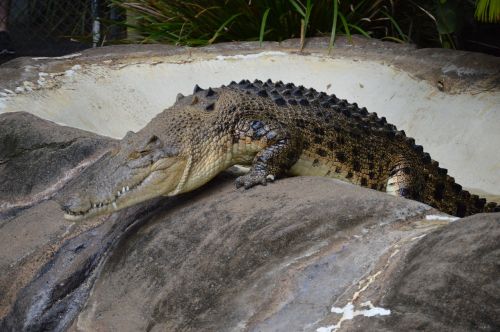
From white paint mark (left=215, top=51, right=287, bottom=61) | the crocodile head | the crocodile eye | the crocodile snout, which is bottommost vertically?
the crocodile snout

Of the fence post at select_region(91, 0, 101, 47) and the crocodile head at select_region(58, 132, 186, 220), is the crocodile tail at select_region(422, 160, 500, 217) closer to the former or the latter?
the crocodile head at select_region(58, 132, 186, 220)

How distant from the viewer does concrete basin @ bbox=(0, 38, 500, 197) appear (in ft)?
14.1

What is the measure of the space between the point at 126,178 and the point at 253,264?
0.77m

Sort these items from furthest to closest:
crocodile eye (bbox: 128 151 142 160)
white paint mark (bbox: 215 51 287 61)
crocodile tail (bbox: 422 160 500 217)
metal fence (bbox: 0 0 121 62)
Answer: metal fence (bbox: 0 0 121 62)
white paint mark (bbox: 215 51 287 61)
crocodile tail (bbox: 422 160 500 217)
crocodile eye (bbox: 128 151 142 160)

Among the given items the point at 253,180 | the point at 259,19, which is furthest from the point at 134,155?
the point at 259,19

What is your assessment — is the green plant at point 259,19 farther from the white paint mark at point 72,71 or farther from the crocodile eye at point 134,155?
the crocodile eye at point 134,155

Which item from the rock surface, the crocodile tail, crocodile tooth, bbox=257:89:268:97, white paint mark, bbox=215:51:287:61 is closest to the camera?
the rock surface

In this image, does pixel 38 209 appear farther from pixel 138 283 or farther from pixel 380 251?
pixel 380 251

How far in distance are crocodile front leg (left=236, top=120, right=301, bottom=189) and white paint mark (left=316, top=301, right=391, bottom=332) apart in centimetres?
107

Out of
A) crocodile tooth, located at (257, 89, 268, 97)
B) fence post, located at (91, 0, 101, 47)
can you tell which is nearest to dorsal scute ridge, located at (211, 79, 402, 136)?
crocodile tooth, located at (257, 89, 268, 97)

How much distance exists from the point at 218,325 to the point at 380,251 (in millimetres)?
439

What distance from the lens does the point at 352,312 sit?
1.93 metres

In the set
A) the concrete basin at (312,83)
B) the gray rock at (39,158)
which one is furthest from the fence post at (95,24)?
the gray rock at (39,158)

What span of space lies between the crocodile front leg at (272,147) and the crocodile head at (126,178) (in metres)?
0.28
